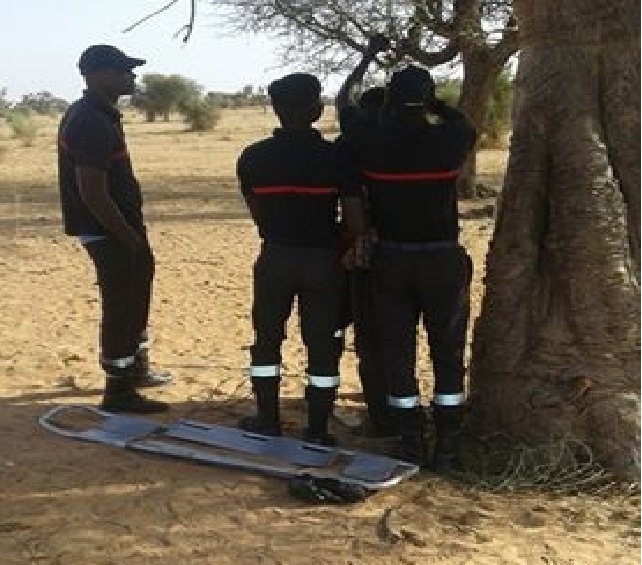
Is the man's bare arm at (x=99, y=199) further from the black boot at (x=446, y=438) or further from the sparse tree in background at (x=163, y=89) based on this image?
the sparse tree in background at (x=163, y=89)

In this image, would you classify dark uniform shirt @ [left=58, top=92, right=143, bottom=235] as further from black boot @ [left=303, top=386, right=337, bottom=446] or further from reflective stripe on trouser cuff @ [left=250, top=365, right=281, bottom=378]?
black boot @ [left=303, top=386, right=337, bottom=446]

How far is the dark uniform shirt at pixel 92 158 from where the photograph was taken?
563 centimetres

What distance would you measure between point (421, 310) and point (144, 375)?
95.5 inches

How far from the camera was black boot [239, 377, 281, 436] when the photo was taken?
5531 millimetres

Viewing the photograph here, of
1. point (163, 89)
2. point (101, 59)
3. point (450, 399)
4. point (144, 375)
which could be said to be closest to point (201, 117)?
point (163, 89)

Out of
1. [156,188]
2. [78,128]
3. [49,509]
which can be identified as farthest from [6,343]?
[156,188]

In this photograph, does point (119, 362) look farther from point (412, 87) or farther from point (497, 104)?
point (497, 104)

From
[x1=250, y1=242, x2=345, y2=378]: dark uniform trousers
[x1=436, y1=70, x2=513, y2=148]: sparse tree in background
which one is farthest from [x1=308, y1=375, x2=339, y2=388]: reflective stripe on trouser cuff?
[x1=436, y1=70, x2=513, y2=148]: sparse tree in background

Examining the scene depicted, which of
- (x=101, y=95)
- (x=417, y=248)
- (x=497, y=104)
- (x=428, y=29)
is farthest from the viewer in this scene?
(x=497, y=104)

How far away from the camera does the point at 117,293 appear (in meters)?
6.02

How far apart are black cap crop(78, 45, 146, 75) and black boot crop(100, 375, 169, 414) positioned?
1.78 metres

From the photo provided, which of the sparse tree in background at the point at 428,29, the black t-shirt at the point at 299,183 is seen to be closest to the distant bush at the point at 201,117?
the sparse tree in background at the point at 428,29

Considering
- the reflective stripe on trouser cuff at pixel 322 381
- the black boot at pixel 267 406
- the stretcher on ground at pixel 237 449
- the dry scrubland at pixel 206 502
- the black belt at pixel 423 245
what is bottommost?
the dry scrubland at pixel 206 502

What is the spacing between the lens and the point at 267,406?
18.2ft
